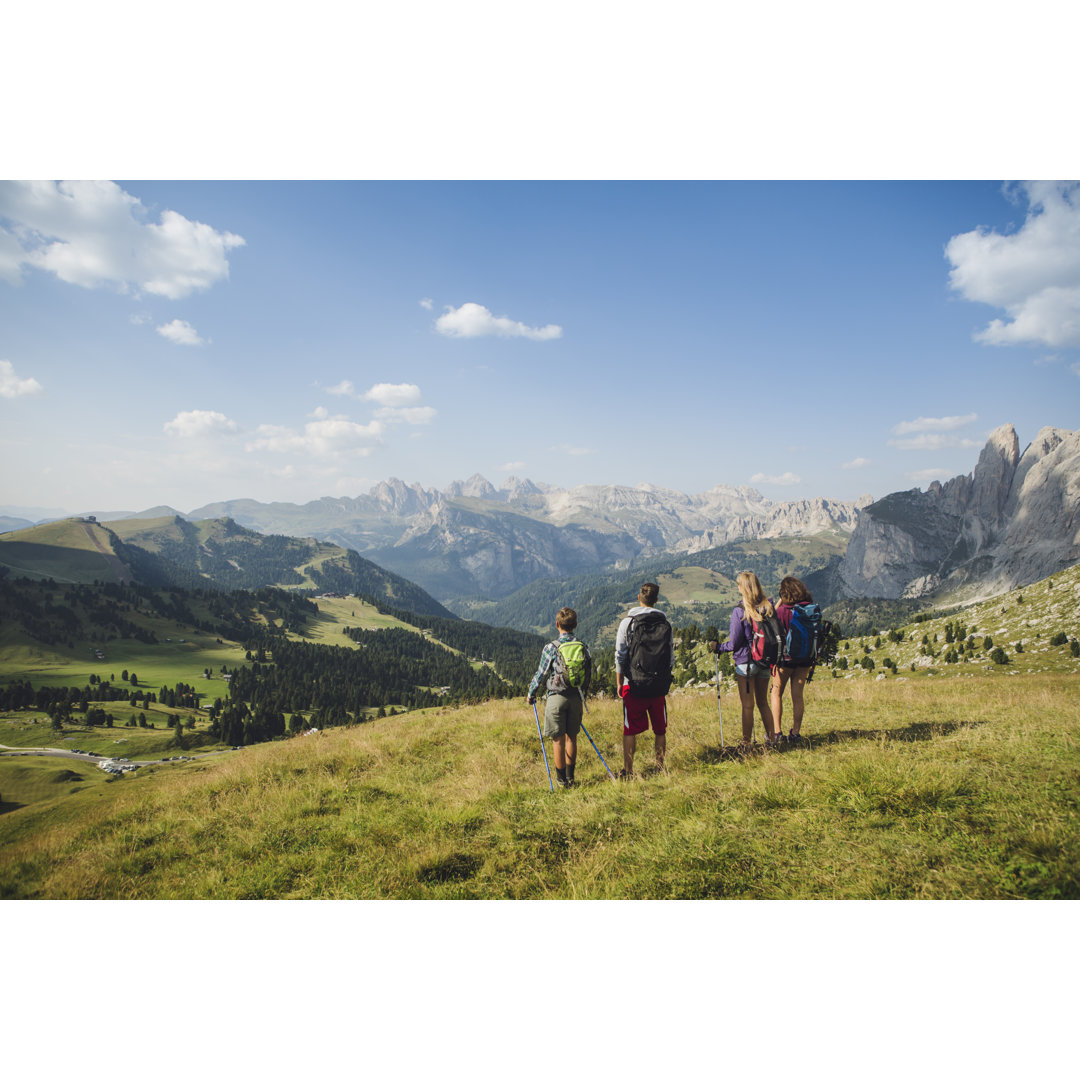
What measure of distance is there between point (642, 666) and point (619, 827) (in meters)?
2.83

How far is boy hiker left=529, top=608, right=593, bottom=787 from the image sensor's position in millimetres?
9133

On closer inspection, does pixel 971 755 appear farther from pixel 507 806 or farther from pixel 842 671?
pixel 842 671

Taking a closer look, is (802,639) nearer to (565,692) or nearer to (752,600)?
(752,600)

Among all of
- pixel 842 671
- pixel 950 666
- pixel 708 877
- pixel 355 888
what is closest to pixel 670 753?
pixel 708 877

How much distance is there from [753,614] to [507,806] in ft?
19.7

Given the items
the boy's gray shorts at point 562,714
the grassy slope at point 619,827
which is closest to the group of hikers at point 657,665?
the boy's gray shorts at point 562,714

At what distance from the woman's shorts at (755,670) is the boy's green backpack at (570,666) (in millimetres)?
3466

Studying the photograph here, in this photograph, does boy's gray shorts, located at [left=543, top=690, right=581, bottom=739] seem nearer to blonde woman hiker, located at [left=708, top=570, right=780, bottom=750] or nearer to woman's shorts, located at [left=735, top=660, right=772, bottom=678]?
blonde woman hiker, located at [left=708, top=570, right=780, bottom=750]

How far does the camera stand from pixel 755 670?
32.1 feet

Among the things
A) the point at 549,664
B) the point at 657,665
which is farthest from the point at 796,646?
the point at 549,664

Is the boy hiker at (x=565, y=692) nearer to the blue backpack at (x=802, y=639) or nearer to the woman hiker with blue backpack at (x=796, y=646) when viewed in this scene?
the woman hiker with blue backpack at (x=796, y=646)

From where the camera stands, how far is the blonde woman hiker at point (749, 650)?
970 cm

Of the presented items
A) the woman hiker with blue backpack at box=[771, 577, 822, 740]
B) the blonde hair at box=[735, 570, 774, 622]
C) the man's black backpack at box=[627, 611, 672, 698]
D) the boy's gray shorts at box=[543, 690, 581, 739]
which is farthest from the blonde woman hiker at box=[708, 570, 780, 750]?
the boy's gray shorts at box=[543, 690, 581, 739]
